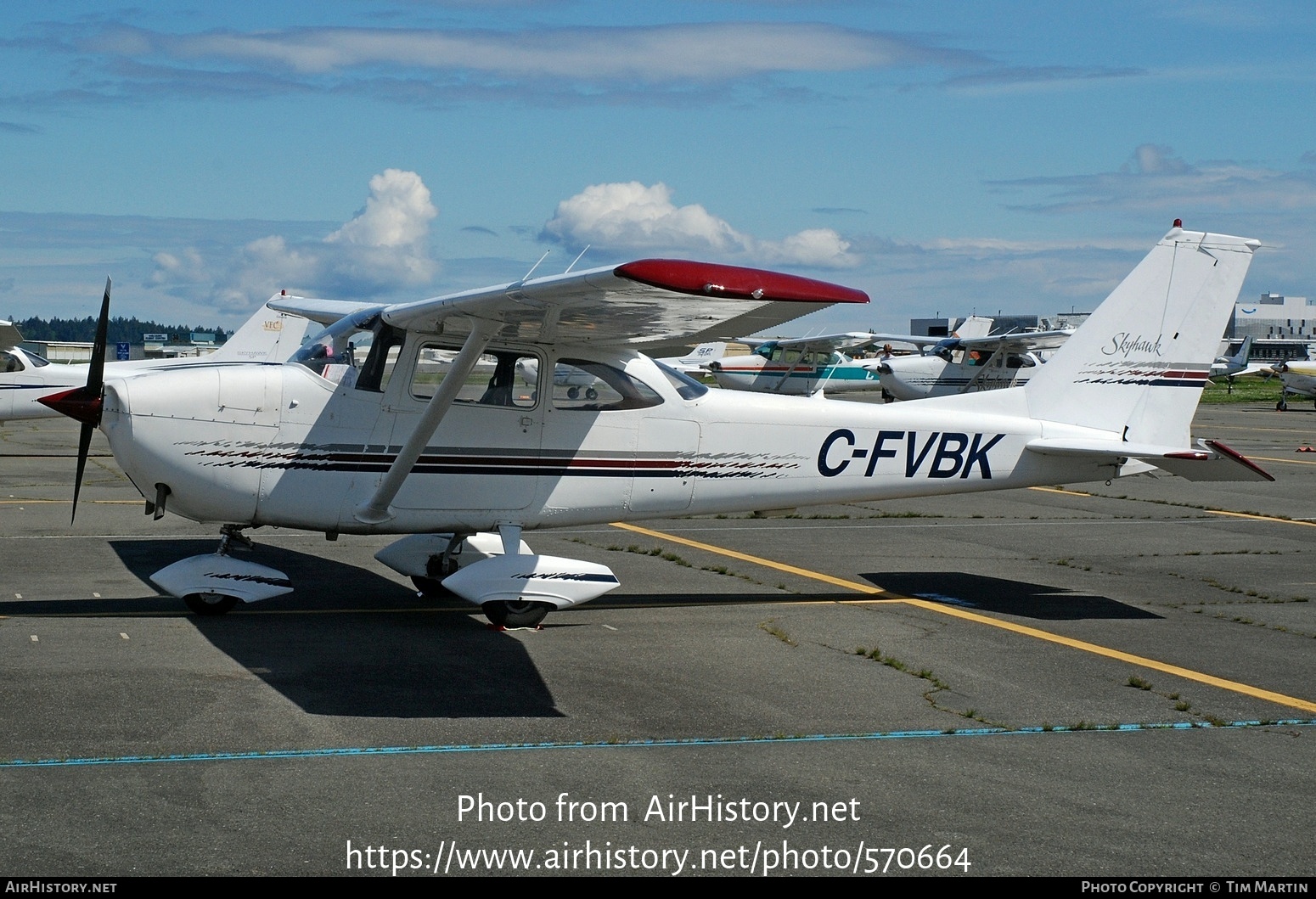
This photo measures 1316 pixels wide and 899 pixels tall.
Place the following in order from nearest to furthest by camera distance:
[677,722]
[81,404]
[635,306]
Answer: [677,722]
[635,306]
[81,404]

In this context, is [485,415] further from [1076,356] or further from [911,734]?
[1076,356]

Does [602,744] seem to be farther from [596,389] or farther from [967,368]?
[967,368]

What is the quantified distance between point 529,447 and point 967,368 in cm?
3576

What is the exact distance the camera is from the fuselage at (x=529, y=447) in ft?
27.0

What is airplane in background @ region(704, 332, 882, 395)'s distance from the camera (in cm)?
4466

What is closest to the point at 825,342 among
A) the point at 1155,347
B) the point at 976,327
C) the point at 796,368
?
the point at 796,368

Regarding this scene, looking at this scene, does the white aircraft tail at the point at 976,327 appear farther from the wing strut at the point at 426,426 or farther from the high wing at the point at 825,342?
the wing strut at the point at 426,426

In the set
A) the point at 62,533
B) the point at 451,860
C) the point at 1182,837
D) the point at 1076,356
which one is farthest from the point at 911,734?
the point at 62,533

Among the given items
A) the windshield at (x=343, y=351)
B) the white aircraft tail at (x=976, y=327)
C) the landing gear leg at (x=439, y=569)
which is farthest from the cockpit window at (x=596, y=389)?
the white aircraft tail at (x=976, y=327)

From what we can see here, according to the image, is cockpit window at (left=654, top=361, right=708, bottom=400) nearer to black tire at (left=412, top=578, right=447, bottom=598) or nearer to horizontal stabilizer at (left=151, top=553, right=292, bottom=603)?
black tire at (left=412, top=578, right=447, bottom=598)

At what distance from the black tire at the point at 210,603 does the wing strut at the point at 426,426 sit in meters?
1.05

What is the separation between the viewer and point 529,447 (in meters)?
8.80

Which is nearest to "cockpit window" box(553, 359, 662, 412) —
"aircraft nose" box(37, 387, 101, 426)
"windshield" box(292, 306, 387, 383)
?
"windshield" box(292, 306, 387, 383)

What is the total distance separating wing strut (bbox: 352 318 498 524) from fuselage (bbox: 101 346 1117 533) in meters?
0.10
